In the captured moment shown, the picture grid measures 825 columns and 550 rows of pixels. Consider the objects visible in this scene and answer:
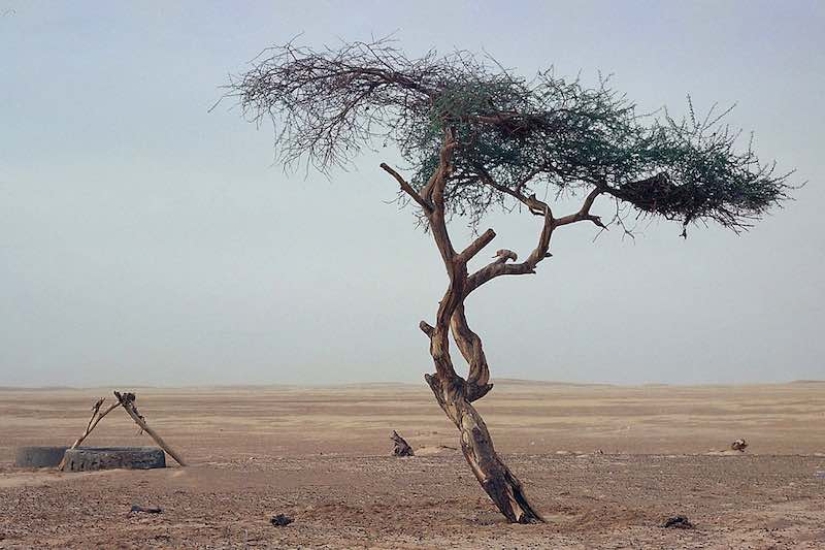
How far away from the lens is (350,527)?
13.7 metres

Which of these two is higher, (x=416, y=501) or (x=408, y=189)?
(x=408, y=189)

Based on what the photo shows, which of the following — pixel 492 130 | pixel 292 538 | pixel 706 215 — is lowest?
pixel 292 538

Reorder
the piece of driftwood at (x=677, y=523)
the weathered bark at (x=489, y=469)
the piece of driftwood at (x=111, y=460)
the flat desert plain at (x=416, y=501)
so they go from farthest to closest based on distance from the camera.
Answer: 1. the piece of driftwood at (x=111, y=460)
2. the weathered bark at (x=489, y=469)
3. the piece of driftwood at (x=677, y=523)
4. the flat desert plain at (x=416, y=501)

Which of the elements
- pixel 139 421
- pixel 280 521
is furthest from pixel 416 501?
pixel 139 421

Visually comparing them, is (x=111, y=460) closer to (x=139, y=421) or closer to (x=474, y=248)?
(x=139, y=421)

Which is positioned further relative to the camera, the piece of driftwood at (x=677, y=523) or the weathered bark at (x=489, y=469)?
the weathered bark at (x=489, y=469)

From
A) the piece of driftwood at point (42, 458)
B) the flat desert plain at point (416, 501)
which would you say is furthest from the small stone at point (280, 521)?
the piece of driftwood at point (42, 458)

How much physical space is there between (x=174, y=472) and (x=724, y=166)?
34.3 feet

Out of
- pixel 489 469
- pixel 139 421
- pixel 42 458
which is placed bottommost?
pixel 42 458

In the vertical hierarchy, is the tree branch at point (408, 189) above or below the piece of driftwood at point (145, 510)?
above

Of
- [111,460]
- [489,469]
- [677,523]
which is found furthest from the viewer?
[111,460]

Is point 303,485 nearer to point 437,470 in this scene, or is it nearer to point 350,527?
point 437,470

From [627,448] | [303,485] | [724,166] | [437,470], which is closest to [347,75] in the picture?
[724,166]

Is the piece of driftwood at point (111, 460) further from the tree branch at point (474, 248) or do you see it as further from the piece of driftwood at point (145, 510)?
the tree branch at point (474, 248)
